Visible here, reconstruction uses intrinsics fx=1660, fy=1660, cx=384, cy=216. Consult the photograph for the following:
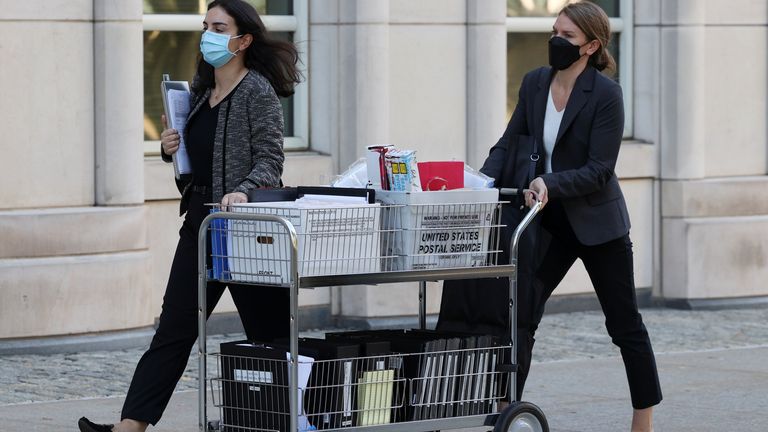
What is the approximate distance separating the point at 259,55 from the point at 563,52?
4.08ft

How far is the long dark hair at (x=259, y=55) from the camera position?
6.75 metres

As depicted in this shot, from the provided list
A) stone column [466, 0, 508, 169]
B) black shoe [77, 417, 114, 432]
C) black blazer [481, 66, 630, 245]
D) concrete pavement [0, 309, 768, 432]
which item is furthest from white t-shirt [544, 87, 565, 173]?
stone column [466, 0, 508, 169]

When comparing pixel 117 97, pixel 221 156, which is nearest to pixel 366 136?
pixel 117 97

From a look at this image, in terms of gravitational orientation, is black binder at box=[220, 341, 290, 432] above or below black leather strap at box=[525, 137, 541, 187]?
below

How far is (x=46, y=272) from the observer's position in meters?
9.62

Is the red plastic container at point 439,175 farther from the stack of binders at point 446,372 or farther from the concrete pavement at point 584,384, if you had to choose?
the concrete pavement at point 584,384

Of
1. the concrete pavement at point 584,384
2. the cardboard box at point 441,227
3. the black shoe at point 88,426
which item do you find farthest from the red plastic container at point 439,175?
the concrete pavement at point 584,384

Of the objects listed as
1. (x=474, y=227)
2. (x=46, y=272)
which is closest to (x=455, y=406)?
(x=474, y=227)

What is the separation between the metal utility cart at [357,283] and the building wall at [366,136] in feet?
12.3

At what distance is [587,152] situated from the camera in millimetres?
6832

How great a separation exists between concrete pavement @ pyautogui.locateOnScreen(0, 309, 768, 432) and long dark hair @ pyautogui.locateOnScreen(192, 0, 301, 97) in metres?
1.75

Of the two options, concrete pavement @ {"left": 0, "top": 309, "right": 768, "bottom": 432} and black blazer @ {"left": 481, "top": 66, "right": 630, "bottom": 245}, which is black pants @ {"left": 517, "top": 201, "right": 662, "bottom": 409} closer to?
black blazer @ {"left": 481, "top": 66, "right": 630, "bottom": 245}

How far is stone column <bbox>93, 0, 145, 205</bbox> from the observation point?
9.84 m

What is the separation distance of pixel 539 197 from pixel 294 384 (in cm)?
134
